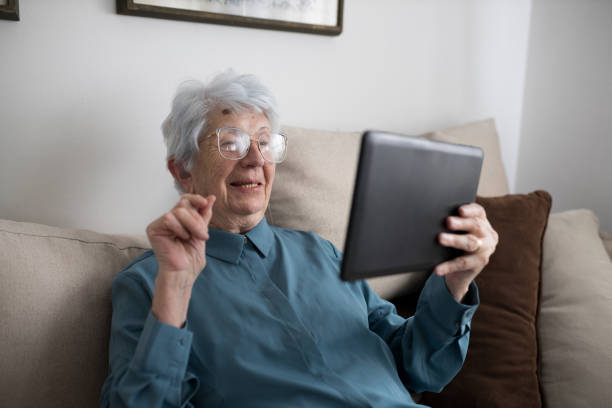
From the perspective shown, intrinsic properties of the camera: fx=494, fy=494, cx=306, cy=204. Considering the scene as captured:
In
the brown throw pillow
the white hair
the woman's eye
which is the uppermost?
the white hair

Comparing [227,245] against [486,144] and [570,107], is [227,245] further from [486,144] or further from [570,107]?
[570,107]

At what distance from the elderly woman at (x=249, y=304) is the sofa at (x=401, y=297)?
13 cm

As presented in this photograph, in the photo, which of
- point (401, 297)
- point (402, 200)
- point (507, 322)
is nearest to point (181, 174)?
point (402, 200)

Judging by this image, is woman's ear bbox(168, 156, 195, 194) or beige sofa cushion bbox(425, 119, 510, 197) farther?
beige sofa cushion bbox(425, 119, 510, 197)

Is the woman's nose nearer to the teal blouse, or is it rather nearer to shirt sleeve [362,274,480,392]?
the teal blouse

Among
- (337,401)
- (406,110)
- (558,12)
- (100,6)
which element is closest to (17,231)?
(100,6)

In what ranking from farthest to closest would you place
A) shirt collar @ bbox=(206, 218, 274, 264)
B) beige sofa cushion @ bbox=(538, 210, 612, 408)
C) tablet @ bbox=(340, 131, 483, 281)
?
1. beige sofa cushion @ bbox=(538, 210, 612, 408)
2. shirt collar @ bbox=(206, 218, 274, 264)
3. tablet @ bbox=(340, 131, 483, 281)

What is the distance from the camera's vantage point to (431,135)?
1.83 metres

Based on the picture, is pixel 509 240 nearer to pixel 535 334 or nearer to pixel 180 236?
pixel 535 334

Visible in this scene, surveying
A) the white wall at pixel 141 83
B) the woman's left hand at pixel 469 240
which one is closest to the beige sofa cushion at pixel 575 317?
the woman's left hand at pixel 469 240

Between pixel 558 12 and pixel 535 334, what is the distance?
1.48m

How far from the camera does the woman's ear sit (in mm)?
1280

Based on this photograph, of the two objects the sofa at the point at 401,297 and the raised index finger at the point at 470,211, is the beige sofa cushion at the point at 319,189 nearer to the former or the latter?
the sofa at the point at 401,297

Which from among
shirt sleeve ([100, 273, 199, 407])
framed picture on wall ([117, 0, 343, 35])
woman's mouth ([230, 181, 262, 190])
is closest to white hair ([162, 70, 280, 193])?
woman's mouth ([230, 181, 262, 190])
